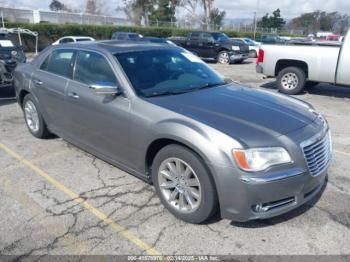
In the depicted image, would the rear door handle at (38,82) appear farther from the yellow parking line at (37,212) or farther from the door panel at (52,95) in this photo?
the yellow parking line at (37,212)

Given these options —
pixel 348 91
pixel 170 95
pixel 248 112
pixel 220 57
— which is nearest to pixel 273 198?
pixel 248 112

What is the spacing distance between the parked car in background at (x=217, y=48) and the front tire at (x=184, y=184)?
1624 centimetres

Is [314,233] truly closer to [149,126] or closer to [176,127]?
[176,127]

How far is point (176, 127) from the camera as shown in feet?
10.3

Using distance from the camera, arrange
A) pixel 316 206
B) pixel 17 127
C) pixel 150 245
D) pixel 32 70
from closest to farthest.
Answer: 1. pixel 150 245
2. pixel 316 206
3. pixel 32 70
4. pixel 17 127

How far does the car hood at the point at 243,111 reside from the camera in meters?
3.00

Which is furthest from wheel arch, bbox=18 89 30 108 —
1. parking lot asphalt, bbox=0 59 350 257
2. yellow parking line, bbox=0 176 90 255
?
yellow parking line, bbox=0 176 90 255

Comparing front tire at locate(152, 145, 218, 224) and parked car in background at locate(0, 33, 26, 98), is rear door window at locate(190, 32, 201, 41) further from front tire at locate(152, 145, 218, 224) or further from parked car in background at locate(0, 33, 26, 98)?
front tire at locate(152, 145, 218, 224)

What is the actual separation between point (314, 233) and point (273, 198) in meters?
0.68

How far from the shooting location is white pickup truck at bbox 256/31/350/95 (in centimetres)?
865

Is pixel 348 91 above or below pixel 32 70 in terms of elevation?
below

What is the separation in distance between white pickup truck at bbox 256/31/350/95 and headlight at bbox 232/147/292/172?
684 centimetres

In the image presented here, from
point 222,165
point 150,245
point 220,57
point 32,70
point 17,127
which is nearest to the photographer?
point 222,165

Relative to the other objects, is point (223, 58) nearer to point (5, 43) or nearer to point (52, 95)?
point (5, 43)
